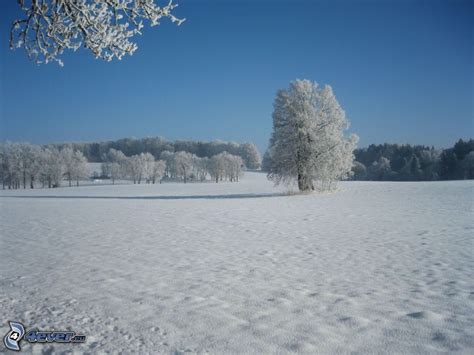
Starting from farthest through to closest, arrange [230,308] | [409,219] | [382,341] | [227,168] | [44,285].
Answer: [227,168] < [409,219] < [44,285] < [230,308] < [382,341]

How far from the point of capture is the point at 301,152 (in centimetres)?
3112

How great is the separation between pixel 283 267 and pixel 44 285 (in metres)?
5.32

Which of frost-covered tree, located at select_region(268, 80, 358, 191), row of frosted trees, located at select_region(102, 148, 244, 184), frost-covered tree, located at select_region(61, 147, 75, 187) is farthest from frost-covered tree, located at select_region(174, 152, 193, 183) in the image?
frost-covered tree, located at select_region(268, 80, 358, 191)

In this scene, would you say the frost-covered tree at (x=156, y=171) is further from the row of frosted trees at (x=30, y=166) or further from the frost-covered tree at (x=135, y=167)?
the row of frosted trees at (x=30, y=166)

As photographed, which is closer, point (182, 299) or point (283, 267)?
point (182, 299)

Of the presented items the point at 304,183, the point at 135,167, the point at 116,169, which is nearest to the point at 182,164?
the point at 135,167

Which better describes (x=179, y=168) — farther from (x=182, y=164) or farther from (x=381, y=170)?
(x=381, y=170)

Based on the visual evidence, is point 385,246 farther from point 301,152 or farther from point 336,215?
point 301,152

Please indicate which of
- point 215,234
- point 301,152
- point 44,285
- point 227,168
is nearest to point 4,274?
point 44,285

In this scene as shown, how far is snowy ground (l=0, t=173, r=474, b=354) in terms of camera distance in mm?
4172
